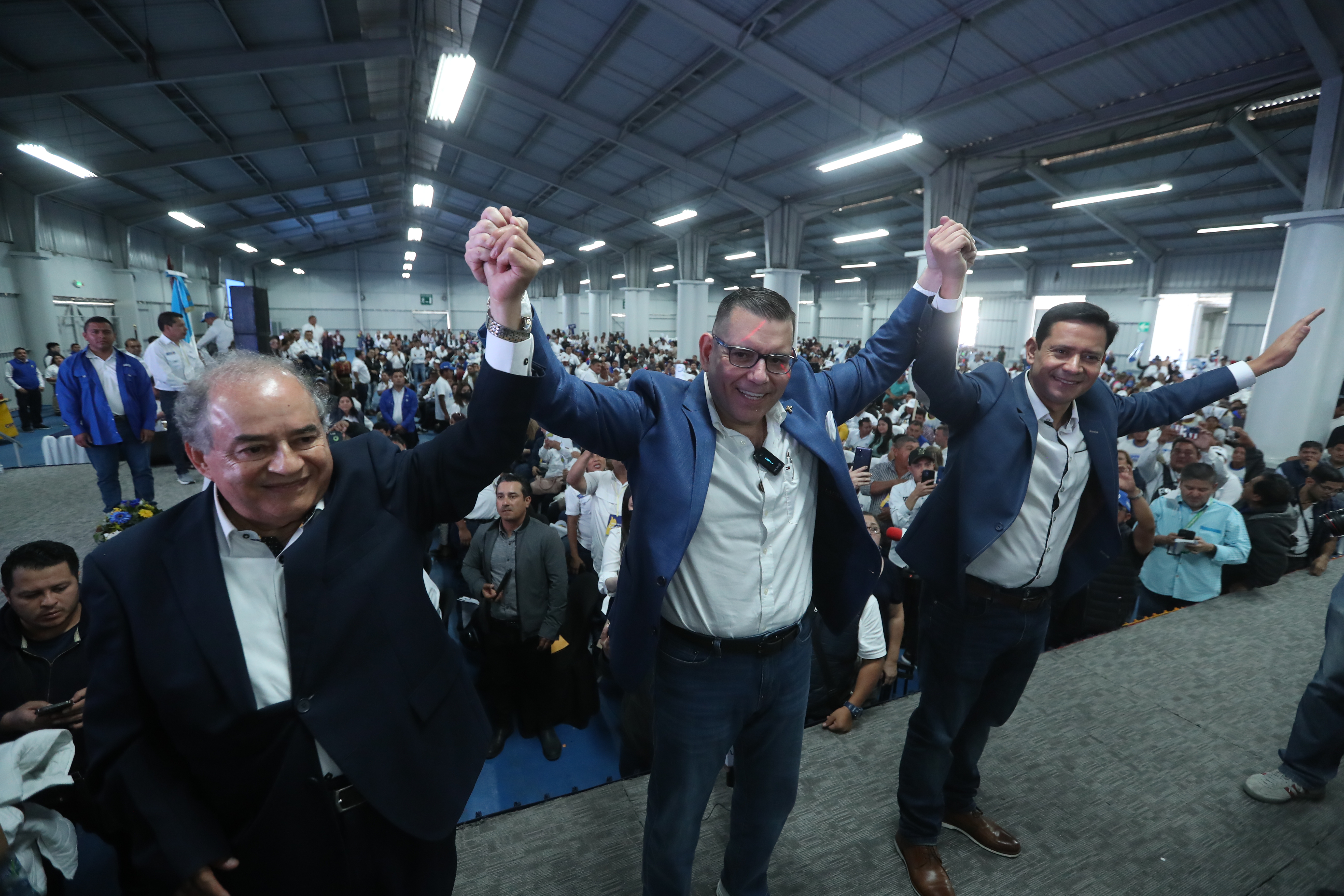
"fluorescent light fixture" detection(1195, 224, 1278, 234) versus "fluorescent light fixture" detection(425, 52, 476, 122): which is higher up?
"fluorescent light fixture" detection(425, 52, 476, 122)

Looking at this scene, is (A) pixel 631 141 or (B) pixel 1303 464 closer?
(B) pixel 1303 464

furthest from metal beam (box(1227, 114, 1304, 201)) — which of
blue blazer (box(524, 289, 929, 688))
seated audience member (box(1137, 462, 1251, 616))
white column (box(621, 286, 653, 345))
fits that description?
white column (box(621, 286, 653, 345))

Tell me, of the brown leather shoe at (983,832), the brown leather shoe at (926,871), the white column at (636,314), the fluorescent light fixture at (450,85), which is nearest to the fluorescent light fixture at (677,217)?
the white column at (636,314)

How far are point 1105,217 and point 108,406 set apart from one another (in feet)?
70.4

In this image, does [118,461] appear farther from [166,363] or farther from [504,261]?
[504,261]

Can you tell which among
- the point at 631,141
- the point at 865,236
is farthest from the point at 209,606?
the point at 865,236

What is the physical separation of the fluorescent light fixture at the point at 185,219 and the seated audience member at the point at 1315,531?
2236 cm

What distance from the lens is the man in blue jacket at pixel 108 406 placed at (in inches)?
182

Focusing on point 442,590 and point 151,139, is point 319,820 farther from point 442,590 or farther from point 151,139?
point 151,139

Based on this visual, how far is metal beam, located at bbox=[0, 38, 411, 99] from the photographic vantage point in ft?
26.6

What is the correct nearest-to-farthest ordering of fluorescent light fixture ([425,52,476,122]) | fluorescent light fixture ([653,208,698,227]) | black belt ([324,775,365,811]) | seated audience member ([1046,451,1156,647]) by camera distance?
black belt ([324,775,365,811]) < seated audience member ([1046,451,1156,647]) < fluorescent light fixture ([425,52,476,122]) < fluorescent light fixture ([653,208,698,227])

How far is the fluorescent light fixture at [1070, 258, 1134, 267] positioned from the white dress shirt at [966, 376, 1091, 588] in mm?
23325

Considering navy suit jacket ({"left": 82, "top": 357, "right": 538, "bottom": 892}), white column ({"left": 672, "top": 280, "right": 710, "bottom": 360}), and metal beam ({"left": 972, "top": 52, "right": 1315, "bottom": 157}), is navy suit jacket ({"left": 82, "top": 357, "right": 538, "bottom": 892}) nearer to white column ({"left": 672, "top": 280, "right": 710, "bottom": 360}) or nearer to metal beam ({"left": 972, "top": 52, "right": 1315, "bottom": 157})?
metal beam ({"left": 972, "top": 52, "right": 1315, "bottom": 157})

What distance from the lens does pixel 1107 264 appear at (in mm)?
20109
